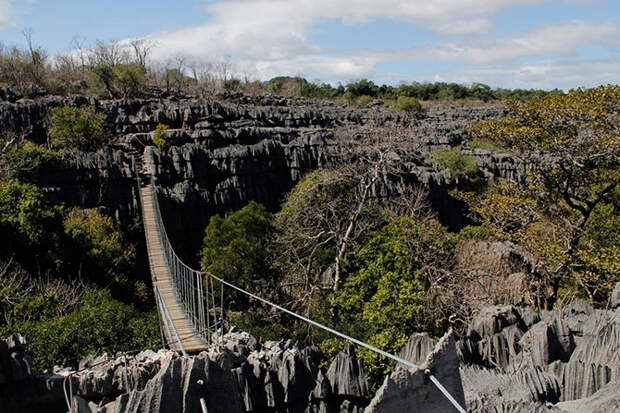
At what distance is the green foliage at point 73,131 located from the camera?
18.4 m

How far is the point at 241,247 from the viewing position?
39.8ft

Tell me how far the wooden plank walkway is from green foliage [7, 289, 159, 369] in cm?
82

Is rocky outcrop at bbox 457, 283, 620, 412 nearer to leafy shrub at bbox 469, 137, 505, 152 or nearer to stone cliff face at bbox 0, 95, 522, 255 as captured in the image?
stone cliff face at bbox 0, 95, 522, 255

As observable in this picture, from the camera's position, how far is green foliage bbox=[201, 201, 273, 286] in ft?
39.2

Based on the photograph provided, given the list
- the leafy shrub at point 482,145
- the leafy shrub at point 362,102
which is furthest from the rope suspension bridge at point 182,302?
the leafy shrub at point 362,102

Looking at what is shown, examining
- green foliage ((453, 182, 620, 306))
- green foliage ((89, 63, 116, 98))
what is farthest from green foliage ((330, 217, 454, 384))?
green foliage ((89, 63, 116, 98))

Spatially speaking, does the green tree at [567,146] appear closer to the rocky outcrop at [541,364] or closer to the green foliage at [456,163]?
the rocky outcrop at [541,364]

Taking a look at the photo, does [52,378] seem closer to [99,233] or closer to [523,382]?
[523,382]

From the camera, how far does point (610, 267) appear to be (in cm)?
891

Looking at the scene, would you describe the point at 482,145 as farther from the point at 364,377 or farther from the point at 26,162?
the point at 364,377

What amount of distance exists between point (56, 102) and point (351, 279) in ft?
51.4

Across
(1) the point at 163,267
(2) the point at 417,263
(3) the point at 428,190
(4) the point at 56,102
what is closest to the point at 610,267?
(2) the point at 417,263

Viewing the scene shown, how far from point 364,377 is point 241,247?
25.2 feet

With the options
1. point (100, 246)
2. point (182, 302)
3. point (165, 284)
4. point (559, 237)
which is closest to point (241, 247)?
point (165, 284)
